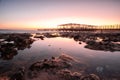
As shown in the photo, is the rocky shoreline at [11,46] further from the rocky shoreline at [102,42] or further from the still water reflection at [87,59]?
the rocky shoreline at [102,42]

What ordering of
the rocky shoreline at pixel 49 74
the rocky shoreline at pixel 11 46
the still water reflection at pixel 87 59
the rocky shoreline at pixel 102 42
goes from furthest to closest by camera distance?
the rocky shoreline at pixel 102 42
the rocky shoreline at pixel 11 46
the still water reflection at pixel 87 59
the rocky shoreline at pixel 49 74

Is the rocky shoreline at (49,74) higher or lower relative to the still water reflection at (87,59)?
higher

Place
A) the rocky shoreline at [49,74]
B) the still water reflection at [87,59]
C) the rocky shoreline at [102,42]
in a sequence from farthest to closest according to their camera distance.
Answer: the rocky shoreline at [102,42]
the still water reflection at [87,59]
the rocky shoreline at [49,74]

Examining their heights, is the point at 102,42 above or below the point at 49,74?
above

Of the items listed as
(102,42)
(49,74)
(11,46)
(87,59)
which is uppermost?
(11,46)

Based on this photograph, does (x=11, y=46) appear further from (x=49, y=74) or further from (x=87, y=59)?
(x=49, y=74)

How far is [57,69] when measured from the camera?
11.4 m

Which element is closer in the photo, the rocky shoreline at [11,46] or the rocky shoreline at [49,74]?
the rocky shoreline at [49,74]

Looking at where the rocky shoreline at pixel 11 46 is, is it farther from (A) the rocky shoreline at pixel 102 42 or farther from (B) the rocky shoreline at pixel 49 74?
(A) the rocky shoreline at pixel 102 42

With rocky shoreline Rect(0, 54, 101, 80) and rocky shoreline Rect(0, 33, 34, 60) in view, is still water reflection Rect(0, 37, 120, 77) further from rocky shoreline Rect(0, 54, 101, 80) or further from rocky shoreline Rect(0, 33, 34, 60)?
rocky shoreline Rect(0, 54, 101, 80)

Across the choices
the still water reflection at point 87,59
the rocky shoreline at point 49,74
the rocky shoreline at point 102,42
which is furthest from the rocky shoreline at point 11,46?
the rocky shoreline at point 102,42

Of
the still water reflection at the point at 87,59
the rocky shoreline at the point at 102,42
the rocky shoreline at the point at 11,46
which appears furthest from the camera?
the rocky shoreline at the point at 102,42

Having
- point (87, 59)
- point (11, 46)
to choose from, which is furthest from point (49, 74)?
point (11, 46)

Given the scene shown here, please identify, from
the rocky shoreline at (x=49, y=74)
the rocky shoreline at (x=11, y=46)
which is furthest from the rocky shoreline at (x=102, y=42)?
the rocky shoreline at (x=11, y=46)
